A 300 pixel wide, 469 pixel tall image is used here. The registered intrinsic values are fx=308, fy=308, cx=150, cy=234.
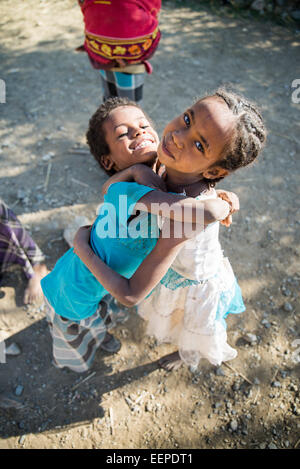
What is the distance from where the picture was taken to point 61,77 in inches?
180

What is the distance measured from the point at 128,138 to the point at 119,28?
1.33m

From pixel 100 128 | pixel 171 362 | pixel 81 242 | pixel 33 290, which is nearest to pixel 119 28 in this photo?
pixel 100 128

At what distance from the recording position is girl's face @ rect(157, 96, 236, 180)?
Answer: 46.1 inches

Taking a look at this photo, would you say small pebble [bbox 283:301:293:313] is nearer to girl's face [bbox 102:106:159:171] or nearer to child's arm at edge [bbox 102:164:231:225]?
child's arm at edge [bbox 102:164:231:225]

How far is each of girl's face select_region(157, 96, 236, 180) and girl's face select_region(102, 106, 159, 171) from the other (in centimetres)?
18

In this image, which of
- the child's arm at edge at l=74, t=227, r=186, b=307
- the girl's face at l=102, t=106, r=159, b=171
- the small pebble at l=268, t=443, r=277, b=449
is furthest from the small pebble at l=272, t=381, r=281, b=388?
the girl's face at l=102, t=106, r=159, b=171

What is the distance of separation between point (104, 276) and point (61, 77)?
428cm

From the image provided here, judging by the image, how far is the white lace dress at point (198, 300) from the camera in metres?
1.50

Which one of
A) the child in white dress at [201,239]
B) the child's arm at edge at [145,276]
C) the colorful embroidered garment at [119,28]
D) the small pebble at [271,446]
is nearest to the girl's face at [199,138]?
the child in white dress at [201,239]

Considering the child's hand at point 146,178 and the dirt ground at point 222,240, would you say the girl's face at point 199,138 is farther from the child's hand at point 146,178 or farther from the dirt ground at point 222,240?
the dirt ground at point 222,240

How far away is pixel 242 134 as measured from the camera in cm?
118
